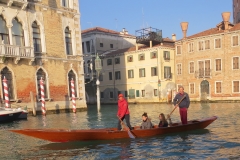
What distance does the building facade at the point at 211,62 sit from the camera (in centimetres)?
2548

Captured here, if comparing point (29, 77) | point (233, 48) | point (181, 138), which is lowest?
point (181, 138)

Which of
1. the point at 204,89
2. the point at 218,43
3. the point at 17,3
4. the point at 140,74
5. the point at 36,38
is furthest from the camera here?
the point at 140,74

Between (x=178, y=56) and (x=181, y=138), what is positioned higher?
(x=178, y=56)

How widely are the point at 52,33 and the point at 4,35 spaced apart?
3661mm

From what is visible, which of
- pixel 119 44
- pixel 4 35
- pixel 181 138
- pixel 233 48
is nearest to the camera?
pixel 181 138

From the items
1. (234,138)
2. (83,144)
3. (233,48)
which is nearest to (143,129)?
Answer: (83,144)

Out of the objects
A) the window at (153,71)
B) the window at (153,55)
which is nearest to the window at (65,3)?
the window at (153,55)

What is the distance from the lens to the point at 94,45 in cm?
3359

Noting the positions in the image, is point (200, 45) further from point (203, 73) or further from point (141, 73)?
point (141, 73)

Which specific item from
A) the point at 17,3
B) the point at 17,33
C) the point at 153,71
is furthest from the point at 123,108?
the point at 153,71

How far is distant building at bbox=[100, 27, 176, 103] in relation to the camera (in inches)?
1161

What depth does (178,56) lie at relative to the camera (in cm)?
2964

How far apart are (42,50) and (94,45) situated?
47.7ft

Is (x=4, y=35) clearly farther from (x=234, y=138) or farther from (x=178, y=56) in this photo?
(x=178, y=56)
